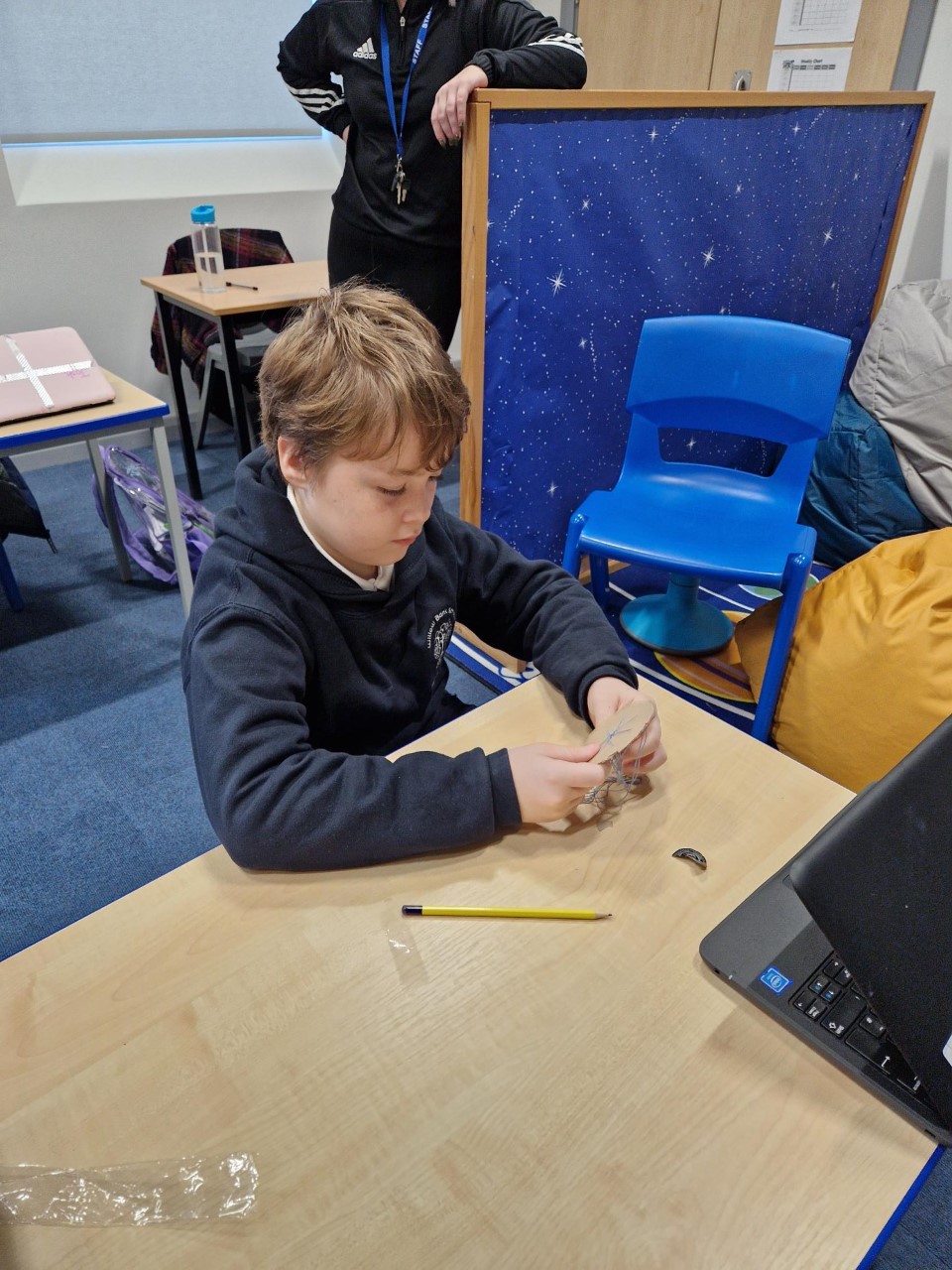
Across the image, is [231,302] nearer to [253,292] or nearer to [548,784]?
[253,292]

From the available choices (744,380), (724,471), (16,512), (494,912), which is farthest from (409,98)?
(494,912)

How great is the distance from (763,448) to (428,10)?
165cm

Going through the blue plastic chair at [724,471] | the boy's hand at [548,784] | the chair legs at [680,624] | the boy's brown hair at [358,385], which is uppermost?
the boy's brown hair at [358,385]

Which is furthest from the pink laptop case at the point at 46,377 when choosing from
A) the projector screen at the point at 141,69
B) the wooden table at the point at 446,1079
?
the projector screen at the point at 141,69

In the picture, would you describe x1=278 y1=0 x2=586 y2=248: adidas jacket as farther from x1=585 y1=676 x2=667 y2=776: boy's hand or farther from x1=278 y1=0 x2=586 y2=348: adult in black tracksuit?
x1=585 y1=676 x2=667 y2=776: boy's hand

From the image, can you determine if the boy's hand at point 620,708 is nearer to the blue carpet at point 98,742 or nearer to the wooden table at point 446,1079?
the wooden table at point 446,1079

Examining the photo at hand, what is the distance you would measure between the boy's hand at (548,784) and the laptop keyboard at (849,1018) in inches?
9.0

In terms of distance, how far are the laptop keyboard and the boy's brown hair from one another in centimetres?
58

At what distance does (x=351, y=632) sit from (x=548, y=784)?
1.05 ft

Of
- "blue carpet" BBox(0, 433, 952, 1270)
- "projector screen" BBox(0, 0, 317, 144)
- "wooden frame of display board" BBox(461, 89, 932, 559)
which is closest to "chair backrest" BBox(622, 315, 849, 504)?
"wooden frame of display board" BBox(461, 89, 932, 559)

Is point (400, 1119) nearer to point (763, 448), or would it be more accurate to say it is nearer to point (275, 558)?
point (275, 558)

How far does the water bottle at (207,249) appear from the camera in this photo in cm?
289

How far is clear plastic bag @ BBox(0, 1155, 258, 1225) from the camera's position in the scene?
0.50 meters

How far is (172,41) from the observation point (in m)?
3.33
